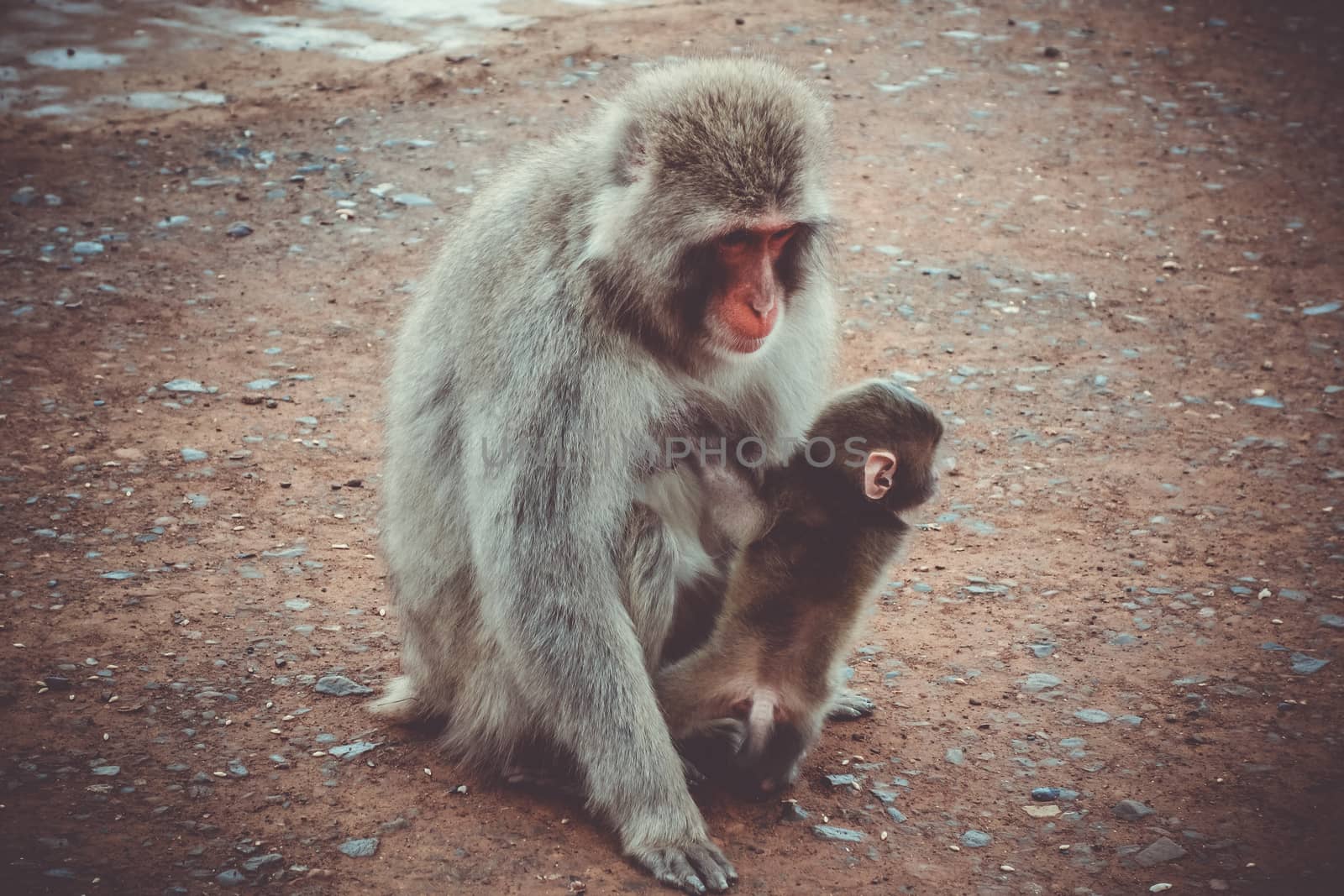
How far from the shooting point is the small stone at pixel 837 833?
129 inches

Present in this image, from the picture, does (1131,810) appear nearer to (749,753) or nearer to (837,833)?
(837,833)

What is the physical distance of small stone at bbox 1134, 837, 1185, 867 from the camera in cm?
317

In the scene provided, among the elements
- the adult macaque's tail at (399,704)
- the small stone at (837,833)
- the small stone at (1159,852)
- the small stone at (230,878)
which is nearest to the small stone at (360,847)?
the small stone at (230,878)

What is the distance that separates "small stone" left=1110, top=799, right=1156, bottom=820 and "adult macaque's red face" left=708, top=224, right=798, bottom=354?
1.65 meters

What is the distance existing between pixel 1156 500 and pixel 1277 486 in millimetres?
536

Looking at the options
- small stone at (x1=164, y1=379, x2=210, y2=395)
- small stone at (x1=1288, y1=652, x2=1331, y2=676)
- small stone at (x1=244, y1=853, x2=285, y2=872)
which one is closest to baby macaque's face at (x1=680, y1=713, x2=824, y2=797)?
small stone at (x1=244, y1=853, x2=285, y2=872)

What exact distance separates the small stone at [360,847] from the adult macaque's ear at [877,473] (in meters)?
1.56

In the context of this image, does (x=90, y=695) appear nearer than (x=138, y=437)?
Yes

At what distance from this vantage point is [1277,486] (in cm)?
508

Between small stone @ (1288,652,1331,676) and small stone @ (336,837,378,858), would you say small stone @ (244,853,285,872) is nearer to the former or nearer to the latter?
small stone @ (336,837,378,858)

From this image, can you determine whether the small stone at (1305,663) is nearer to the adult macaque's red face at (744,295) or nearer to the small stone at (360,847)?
the adult macaque's red face at (744,295)

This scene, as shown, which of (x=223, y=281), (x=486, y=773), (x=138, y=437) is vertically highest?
(x=223, y=281)

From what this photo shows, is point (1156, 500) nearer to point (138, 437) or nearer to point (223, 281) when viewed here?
point (138, 437)

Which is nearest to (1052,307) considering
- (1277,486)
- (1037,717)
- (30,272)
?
(1277,486)
